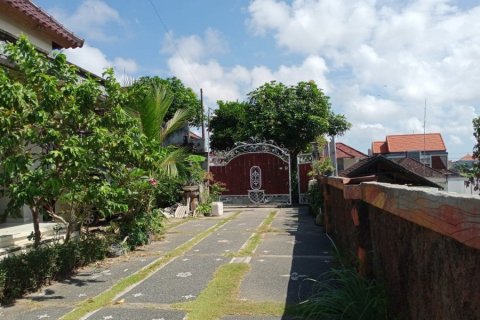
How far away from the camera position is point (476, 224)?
178 cm

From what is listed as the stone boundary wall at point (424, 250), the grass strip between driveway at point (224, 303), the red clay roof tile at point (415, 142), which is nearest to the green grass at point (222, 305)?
the grass strip between driveway at point (224, 303)

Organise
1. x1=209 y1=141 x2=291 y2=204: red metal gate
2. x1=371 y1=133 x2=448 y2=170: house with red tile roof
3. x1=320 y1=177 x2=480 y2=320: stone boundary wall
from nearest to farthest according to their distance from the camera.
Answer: x1=320 y1=177 x2=480 y2=320: stone boundary wall
x1=209 y1=141 x2=291 y2=204: red metal gate
x1=371 y1=133 x2=448 y2=170: house with red tile roof

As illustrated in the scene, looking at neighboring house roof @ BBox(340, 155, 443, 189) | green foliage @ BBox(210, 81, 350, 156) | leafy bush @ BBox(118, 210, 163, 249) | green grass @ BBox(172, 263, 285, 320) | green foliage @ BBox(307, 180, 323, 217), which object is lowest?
green grass @ BBox(172, 263, 285, 320)

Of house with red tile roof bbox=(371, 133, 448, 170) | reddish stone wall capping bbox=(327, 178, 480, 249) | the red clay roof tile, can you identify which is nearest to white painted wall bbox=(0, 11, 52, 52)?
reddish stone wall capping bbox=(327, 178, 480, 249)

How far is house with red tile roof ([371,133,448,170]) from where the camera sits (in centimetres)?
4341

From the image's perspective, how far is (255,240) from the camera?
9383 mm

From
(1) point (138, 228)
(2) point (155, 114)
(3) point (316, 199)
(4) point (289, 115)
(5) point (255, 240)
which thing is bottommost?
(5) point (255, 240)

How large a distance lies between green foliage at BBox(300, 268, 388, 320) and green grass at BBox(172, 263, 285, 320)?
Result: 493mm

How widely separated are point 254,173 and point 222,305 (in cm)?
1399

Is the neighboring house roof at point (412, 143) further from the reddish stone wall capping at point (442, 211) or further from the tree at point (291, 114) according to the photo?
the reddish stone wall capping at point (442, 211)

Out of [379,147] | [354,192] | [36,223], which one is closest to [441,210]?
[354,192]

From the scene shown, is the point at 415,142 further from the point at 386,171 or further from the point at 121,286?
the point at 121,286

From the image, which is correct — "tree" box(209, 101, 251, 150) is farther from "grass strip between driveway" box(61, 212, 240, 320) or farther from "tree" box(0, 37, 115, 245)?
"tree" box(0, 37, 115, 245)

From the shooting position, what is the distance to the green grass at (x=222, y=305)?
4.62 metres
